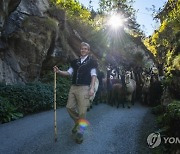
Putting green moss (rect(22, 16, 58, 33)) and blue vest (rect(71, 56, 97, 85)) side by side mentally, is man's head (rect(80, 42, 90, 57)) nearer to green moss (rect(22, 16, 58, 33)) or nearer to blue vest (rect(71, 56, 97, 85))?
blue vest (rect(71, 56, 97, 85))

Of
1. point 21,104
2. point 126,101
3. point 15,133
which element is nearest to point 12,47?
point 21,104

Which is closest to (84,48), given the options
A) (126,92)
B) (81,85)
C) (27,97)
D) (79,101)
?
(81,85)

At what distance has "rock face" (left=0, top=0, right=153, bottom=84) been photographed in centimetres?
1655

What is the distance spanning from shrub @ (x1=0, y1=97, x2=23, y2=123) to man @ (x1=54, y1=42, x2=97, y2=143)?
4.40 m

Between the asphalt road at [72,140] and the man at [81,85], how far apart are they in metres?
0.61

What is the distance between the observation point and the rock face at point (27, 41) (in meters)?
16.5

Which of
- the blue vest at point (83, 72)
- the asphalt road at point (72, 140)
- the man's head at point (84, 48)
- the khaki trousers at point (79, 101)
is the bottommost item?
the asphalt road at point (72, 140)

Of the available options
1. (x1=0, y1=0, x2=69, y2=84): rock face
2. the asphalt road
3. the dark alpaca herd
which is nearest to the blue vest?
the asphalt road

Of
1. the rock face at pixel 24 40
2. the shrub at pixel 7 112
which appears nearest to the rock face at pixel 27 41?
the rock face at pixel 24 40

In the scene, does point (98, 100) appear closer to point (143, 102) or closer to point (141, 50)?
point (143, 102)

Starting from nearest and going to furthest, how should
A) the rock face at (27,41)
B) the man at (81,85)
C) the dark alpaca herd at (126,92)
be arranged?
the man at (81,85)
the rock face at (27,41)
the dark alpaca herd at (126,92)

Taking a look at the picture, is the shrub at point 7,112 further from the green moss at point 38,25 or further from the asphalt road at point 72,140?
the green moss at point 38,25

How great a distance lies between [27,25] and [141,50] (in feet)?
99.2

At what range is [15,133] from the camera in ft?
33.3
